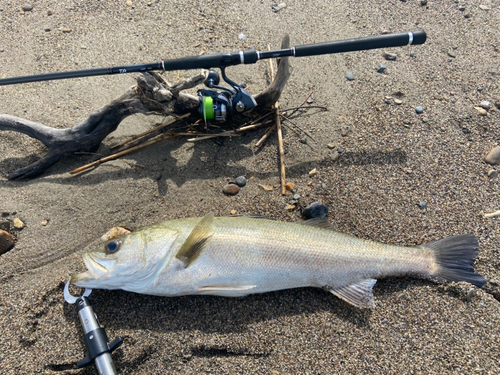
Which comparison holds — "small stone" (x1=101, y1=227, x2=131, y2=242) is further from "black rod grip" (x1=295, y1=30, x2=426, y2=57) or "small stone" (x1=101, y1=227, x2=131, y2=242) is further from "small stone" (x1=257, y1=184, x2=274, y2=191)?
"black rod grip" (x1=295, y1=30, x2=426, y2=57)

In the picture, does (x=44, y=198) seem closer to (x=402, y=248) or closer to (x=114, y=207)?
(x=114, y=207)

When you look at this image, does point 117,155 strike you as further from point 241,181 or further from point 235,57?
point 235,57

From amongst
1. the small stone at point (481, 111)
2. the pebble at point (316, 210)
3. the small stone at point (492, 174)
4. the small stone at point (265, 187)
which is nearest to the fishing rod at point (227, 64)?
the small stone at point (265, 187)

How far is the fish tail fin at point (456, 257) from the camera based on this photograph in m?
2.68

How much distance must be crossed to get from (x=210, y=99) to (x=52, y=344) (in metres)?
2.75

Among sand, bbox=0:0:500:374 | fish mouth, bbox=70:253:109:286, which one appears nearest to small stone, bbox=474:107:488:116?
sand, bbox=0:0:500:374

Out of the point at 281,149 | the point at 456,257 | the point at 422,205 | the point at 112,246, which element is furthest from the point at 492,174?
A: the point at 112,246

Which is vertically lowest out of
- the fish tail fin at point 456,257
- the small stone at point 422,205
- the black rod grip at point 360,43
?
the fish tail fin at point 456,257

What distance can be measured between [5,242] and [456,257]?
4225 millimetres

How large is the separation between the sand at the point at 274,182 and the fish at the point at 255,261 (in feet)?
0.59

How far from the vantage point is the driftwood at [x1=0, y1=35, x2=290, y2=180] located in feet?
11.4

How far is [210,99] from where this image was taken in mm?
3492

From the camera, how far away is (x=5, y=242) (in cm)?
299

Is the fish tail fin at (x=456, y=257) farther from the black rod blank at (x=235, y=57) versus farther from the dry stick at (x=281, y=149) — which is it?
the black rod blank at (x=235, y=57)
